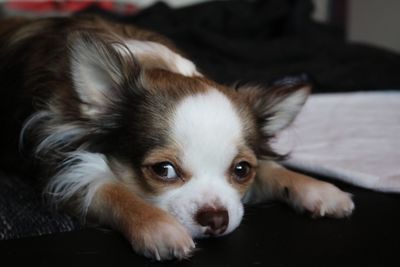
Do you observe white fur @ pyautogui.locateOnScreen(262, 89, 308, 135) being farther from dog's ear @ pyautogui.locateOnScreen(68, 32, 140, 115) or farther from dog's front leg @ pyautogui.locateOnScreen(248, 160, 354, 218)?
dog's ear @ pyautogui.locateOnScreen(68, 32, 140, 115)

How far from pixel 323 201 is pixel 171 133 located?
39 cm

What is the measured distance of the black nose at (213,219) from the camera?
1.17 meters

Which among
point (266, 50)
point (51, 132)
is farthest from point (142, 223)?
point (266, 50)

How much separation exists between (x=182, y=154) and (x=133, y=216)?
188mm

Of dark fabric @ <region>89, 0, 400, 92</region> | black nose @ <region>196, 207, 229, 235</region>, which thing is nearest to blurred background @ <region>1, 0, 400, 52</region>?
dark fabric @ <region>89, 0, 400, 92</region>

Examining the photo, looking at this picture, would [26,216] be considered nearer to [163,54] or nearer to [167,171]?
[167,171]

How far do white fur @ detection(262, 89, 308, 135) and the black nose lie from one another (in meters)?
0.42

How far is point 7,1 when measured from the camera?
352 centimetres

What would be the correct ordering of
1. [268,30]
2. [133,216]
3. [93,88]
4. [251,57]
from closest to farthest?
[133,216]
[93,88]
[251,57]
[268,30]

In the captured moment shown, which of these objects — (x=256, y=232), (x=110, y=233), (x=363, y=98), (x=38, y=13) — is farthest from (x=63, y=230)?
(x=38, y=13)

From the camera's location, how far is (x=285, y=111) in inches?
61.7

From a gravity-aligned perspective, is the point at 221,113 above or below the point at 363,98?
above

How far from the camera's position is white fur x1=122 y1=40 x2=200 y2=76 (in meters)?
1.54

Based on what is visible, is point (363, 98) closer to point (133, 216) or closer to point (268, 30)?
point (268, 30)
